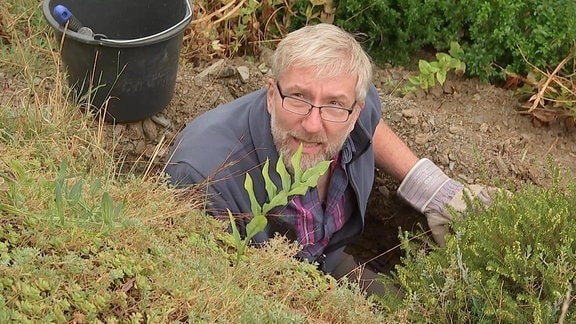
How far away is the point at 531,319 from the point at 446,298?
25 cm

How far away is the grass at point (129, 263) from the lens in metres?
1.99

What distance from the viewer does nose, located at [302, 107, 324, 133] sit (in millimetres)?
2918

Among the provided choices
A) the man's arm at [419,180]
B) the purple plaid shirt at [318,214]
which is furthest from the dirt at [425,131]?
the purple plaid shirt at [318,214]

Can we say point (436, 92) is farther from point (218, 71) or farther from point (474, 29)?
point (218, 71)

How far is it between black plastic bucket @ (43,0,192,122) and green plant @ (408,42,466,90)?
1.27 metres

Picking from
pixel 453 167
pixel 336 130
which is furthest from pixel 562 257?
pixel 453 167

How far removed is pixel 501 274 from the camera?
250 centimetres

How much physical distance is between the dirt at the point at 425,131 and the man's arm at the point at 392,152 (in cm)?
38

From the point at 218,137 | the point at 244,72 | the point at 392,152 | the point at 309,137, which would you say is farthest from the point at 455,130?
the point at 218,137

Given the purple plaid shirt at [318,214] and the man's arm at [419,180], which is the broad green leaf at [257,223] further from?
the man's arm at [419,180]

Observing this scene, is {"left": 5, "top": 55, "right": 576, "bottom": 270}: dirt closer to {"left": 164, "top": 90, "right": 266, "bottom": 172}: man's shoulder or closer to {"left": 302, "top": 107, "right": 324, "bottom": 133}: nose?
{"left": 164, "top": 90, "right": 266, "bottom": 172}: man's shoulder

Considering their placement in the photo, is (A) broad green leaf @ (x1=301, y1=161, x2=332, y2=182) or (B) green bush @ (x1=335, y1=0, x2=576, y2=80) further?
(B) green bush @ (x1=335, y1=0, x2=576, y2=80)

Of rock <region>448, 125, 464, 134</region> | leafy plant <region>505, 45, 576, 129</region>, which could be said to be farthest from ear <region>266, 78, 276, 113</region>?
leafy plant <region>505, 45, 576, 129</region>

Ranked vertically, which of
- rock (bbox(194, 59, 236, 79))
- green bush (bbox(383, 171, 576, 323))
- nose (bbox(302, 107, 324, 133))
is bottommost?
rock (bbox(194, 59, 236, 79))
